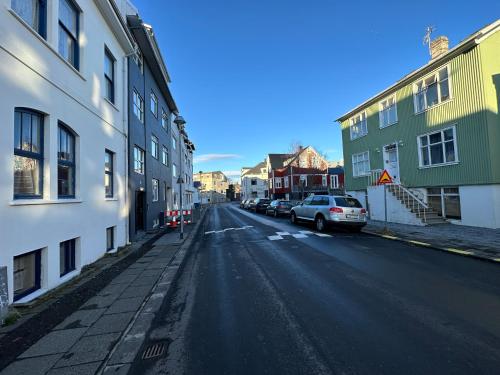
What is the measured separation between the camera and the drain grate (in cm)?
340

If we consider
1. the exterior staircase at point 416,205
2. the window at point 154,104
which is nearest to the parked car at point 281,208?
the exterior staircase at point 416,205

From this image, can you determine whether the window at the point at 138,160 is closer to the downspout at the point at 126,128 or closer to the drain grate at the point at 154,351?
the downspout at the point at 126,128

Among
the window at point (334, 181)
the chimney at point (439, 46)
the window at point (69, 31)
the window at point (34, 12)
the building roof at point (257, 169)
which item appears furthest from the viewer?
the building roof at point (257, 169)

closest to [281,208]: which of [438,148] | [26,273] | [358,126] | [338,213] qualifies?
[358,126]

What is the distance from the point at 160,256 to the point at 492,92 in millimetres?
15387

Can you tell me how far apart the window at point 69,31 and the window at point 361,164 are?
761 inches

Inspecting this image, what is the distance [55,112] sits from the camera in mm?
6281

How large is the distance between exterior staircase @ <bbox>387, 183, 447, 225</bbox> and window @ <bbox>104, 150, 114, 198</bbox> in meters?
14.2

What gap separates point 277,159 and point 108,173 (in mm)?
56640

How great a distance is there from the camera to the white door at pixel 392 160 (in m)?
18.8

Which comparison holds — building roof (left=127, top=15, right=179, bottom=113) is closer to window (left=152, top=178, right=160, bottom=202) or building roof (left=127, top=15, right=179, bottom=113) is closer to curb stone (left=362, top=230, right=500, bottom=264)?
window (left=152, top=178, right=160, bottom=202)

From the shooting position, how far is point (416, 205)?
15.8m

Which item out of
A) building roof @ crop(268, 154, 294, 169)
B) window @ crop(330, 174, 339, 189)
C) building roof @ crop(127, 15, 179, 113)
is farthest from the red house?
building roof @ crop(127, 15, 179, 113)

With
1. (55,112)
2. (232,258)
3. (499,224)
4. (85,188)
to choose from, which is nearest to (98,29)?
(55,112)
